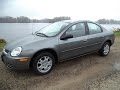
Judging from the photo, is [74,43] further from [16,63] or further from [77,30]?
[16,63]

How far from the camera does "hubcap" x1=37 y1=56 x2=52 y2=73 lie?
5.24 meters

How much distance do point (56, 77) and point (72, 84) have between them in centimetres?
62

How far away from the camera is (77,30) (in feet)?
19.9

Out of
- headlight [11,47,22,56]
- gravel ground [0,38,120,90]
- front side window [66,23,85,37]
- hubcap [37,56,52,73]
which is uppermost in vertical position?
front side window [66,23,85,37]

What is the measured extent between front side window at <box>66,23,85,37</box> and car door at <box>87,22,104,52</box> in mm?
314

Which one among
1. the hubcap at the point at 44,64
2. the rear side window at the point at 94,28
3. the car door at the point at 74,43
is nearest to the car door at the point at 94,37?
the rear side window at the point at 94,28

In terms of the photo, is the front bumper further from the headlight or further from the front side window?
the front side window

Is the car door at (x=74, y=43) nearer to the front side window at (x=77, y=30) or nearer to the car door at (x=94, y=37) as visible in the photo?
the front side window at (x=77, y=30)

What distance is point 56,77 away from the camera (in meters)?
5.21

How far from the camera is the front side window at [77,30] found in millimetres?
5897

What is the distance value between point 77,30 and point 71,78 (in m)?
1.72

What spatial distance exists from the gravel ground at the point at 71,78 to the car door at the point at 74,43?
0.49 meters

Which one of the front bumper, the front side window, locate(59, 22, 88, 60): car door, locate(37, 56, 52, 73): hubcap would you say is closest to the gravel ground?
locate(37, 56, 52, 73): hubcap

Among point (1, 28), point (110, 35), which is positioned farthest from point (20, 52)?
point (1, 28)
